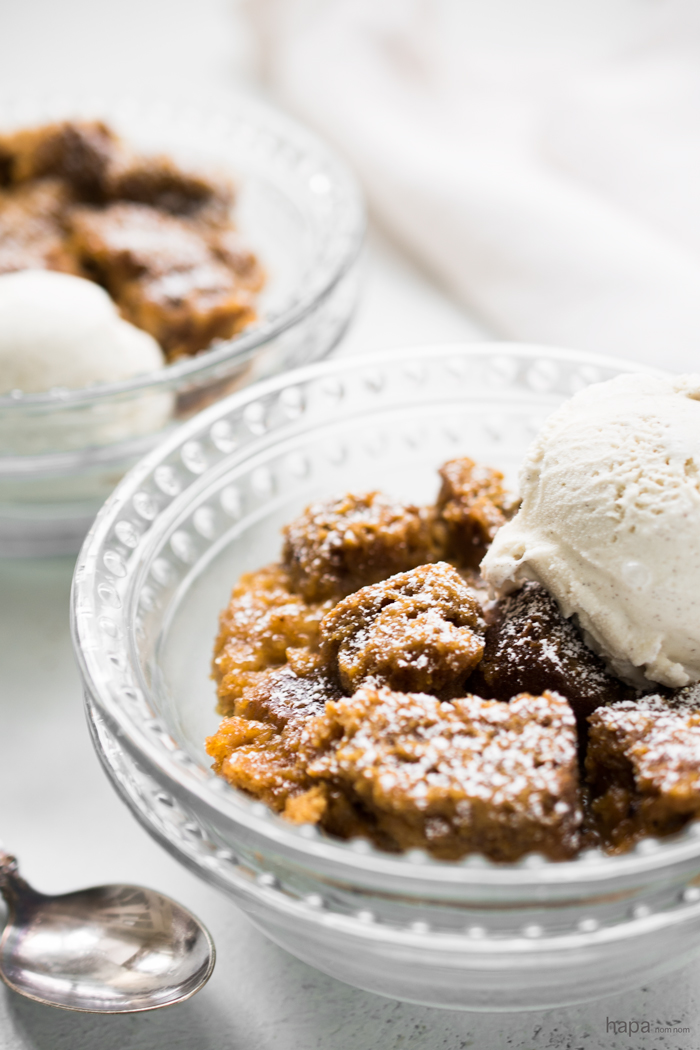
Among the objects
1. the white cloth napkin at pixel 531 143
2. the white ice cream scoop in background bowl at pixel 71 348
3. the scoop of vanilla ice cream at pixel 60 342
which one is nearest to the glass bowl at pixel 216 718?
the white ice cream scoop in background bowl at pixel 71 348

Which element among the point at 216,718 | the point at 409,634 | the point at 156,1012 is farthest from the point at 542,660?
the point at 156,1012

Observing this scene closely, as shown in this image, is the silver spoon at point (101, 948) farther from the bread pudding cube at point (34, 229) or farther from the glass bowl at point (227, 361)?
the bread pudding cube at point (34, 229)

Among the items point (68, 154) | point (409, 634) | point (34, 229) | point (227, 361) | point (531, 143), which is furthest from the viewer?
point (531, 143)

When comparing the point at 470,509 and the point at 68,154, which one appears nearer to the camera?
the point at 470,509

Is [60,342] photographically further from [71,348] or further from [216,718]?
[216,718]

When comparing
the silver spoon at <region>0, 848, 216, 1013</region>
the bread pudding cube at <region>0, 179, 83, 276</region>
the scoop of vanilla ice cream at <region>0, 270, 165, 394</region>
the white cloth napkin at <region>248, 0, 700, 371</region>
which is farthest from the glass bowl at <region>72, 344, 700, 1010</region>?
the bread pudding cube at <region>0, 179, 83, 276</region>

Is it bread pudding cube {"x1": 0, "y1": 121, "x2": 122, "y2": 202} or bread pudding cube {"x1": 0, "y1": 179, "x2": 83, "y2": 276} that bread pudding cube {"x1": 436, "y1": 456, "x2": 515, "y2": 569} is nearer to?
bread pudding cube {"x1": 0, "y1": 179, "x2": 83, "y2": 276}

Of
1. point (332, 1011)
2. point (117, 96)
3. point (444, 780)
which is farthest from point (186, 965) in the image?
point (117, 96)

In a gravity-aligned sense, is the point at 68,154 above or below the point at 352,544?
below
